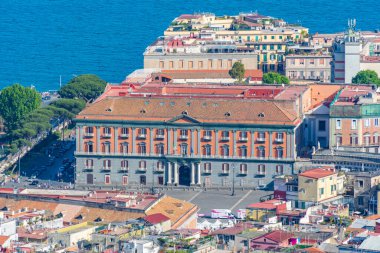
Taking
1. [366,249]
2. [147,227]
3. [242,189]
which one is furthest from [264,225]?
[242,189]

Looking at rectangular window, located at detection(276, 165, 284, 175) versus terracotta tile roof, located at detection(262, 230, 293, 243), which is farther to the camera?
rectangular window, located at detection(276, 165, 284, 175)

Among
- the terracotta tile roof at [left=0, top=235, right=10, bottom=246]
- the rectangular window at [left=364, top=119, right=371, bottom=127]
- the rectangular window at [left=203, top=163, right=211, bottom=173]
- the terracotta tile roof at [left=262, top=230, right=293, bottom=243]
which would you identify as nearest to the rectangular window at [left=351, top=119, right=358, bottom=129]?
the rectangular window at [left=364, top=119, right=371, bottom=127]

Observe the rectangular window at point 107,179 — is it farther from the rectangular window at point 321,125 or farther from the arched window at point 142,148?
the rectangular window at point 321,125

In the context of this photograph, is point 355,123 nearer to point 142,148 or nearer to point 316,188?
point 142,148

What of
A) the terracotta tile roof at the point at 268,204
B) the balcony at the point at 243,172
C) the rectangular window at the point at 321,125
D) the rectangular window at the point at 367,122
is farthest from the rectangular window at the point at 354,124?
the terracotta tile roof at the point at 268,204

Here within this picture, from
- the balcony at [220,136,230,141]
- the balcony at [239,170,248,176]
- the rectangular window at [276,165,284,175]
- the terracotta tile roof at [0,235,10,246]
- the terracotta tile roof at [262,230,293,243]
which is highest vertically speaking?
the balcony at [220,136,230,141]

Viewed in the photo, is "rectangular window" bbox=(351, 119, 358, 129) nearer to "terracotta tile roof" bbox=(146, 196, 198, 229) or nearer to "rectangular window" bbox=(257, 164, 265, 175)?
"rectangular window" bbox=(257, 164, 265, 175)

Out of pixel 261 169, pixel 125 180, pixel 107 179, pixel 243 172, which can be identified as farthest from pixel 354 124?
pixel 107 179
